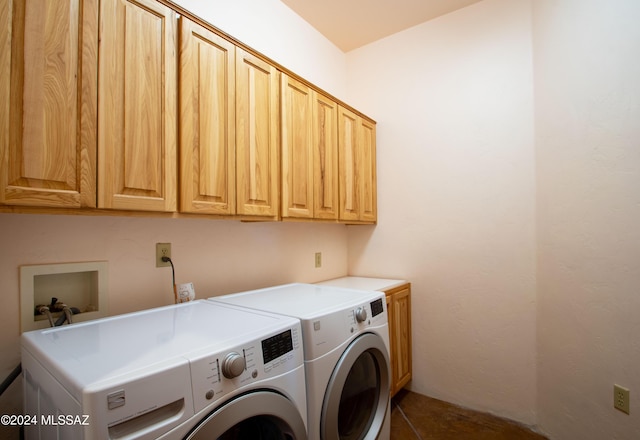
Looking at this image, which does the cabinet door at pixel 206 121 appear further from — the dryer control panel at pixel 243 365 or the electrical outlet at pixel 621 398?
A: the electrical outlet at pixel 621 398

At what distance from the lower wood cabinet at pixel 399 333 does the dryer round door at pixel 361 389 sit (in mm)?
510

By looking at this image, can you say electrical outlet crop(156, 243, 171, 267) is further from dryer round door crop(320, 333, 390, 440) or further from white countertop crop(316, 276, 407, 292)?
white countertop crop(316, 276, 407, 292)

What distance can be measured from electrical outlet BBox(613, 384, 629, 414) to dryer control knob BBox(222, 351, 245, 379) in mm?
1808

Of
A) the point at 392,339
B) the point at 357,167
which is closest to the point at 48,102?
the point at 357,167

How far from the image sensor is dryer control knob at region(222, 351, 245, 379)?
850 mm

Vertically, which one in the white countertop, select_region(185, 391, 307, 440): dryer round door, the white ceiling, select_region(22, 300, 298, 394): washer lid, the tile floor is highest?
the white ceiling

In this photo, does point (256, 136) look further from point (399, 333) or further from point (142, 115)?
point (399, 333)

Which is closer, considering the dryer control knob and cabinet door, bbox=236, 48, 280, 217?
the dryer control knob

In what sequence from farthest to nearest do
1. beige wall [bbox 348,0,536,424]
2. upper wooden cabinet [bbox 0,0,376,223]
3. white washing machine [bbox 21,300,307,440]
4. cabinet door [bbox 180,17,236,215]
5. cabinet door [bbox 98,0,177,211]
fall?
beige wall [bbox 348,0,536,424] < cabinet door [bbox 180,17,236,215] < cabinet door [bbox 98,0,177,211] < upper wooden cabinet [bbox 0,0,376,223] < white washing machine [bbox 21,300,307,440]

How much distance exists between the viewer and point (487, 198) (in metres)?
2.17

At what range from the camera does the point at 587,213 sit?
66.3 inches

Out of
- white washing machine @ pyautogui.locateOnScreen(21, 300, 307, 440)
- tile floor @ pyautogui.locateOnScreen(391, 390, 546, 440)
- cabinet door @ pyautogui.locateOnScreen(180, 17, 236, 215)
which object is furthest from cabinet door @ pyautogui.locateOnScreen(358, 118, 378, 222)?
white washing machine @ pyautogui.locateOnScreen(21, 300, 307, 440)

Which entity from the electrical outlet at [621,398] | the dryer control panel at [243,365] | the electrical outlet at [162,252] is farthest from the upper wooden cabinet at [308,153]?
the electrical outlet at [621,398]

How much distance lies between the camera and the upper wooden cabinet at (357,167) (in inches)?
88.0
